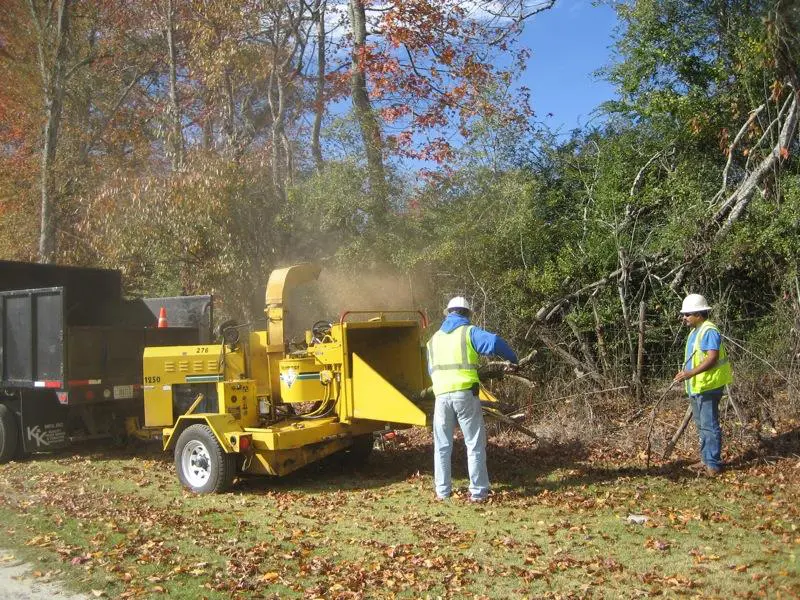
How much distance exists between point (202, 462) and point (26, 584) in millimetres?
2913

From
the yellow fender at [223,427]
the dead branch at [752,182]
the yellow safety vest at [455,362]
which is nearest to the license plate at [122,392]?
the yellow fender at [223,427]

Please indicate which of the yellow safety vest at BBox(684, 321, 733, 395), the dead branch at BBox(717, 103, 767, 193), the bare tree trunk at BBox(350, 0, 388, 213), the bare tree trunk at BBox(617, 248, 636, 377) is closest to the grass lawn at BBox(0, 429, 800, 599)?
the yellow safety vest at BBox(684, 321, 733, 395)

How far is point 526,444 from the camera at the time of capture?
31.8 ft

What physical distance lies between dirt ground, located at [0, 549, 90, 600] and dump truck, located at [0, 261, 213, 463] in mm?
4441

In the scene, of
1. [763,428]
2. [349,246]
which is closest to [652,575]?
[763,428]

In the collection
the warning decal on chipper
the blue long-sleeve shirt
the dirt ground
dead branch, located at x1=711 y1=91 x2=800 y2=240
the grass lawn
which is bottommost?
the dirt ground

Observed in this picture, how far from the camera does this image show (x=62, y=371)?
9.91 meters

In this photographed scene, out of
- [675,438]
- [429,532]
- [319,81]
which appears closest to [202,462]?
[429,532]

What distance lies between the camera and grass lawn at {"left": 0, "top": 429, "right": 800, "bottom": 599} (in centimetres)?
505

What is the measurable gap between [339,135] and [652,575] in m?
10.7

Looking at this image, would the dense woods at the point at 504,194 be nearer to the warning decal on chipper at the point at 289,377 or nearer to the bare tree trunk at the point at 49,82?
the bare tree trunk at the point at 49,82

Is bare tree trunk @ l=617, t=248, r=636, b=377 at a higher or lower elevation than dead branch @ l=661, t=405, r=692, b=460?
higher

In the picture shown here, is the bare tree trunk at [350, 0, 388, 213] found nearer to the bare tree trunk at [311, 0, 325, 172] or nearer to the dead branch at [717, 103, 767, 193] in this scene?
the bare tree trunk at [311, 0, 325, 172]

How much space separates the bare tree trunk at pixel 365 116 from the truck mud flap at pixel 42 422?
227 inches
